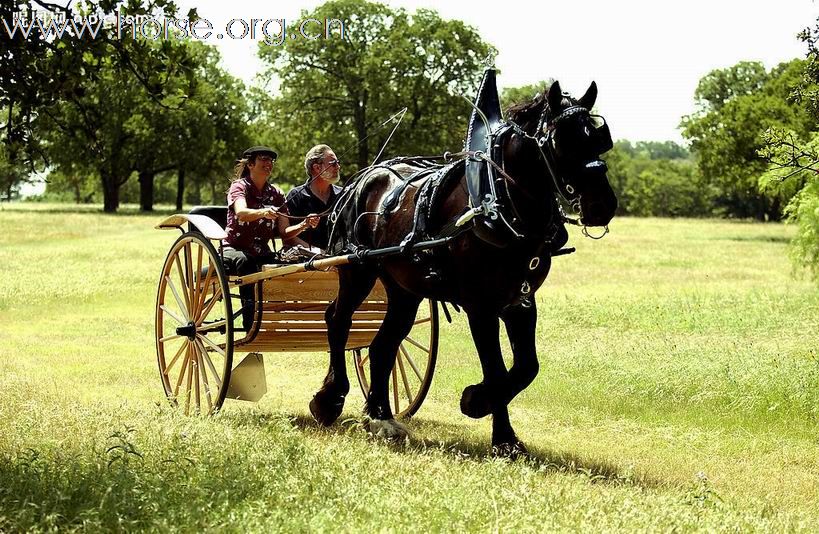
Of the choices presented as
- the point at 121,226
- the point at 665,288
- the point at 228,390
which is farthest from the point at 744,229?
the point at 228,390

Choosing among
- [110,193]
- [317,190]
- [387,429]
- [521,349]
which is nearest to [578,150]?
[521,349]

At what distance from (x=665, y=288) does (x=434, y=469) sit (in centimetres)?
1594

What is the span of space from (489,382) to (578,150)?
5.83 ft

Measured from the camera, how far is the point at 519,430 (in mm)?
9789

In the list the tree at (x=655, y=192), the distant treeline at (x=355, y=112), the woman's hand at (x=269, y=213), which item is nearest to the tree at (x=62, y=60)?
the woman's hand at (x=269, y=213)

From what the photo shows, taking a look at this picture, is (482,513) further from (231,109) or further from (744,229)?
(231,109)

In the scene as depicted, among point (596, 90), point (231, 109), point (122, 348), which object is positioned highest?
point (231, 109)

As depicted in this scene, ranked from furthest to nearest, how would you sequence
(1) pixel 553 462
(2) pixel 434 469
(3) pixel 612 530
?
1. (1) pixel 553 462
2. (2) pixel 434 469
3. (3) pixel 612 530

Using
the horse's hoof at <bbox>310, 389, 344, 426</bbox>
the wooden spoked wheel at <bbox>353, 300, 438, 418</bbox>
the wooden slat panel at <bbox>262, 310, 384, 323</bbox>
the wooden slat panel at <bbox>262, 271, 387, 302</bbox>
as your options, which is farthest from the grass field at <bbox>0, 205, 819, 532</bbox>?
the wooden slat panel at <bbox>262, 271, 387, 302</bbox>

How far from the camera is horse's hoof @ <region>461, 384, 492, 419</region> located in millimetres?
7727

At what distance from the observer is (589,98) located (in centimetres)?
718

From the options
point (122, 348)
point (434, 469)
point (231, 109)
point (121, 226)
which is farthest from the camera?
point (231, 109)

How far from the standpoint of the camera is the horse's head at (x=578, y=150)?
Answer: 6898mm

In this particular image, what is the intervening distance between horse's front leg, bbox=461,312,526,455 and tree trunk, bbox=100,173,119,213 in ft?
185
